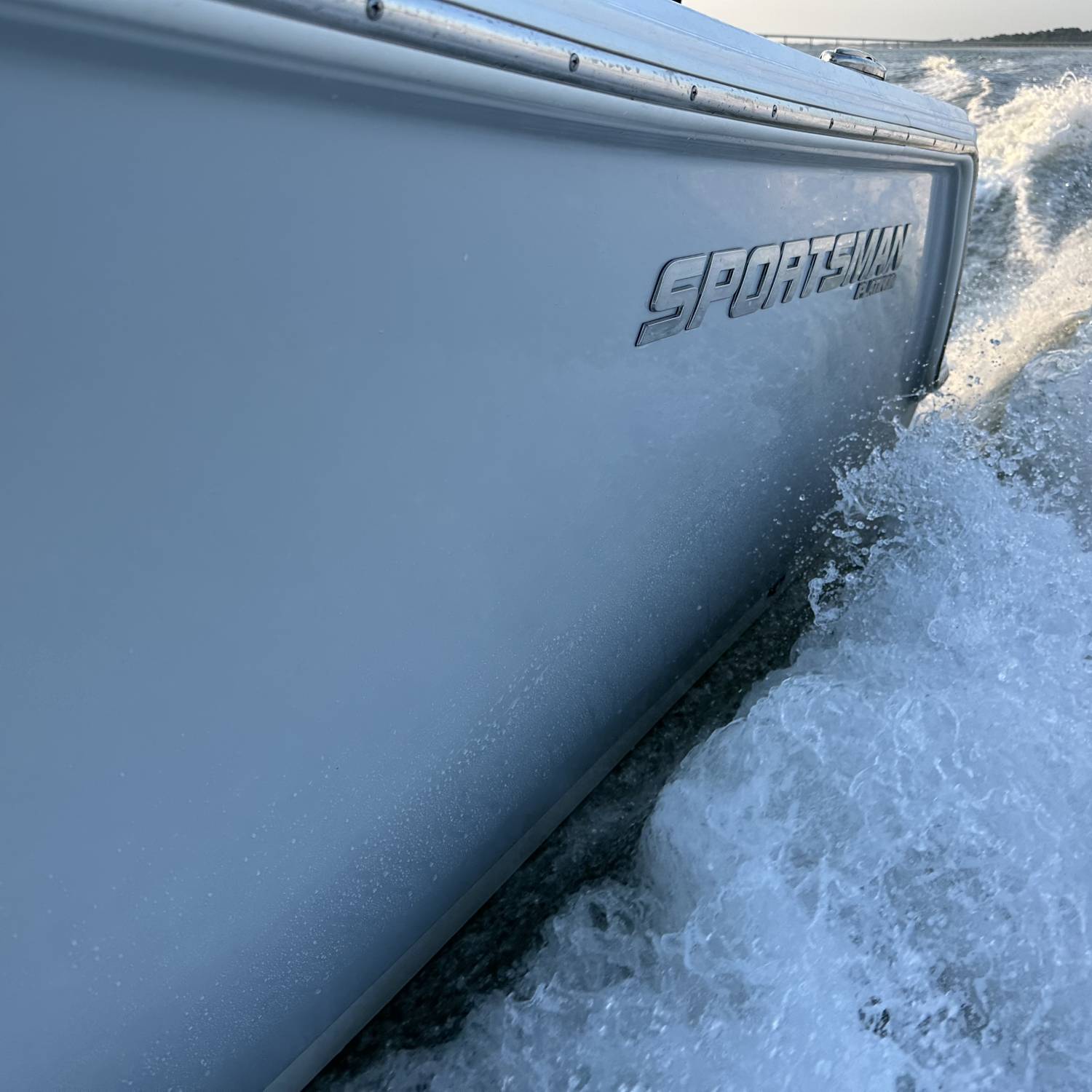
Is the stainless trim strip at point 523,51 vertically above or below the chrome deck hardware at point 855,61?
below

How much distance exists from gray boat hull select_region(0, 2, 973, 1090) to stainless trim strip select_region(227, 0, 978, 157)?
0.04 feet

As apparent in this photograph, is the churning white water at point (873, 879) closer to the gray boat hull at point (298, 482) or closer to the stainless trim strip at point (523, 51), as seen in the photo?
the gray boat hull at point (298, 482)

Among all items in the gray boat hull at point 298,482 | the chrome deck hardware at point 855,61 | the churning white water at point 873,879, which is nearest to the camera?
the gray boat hull at point 298,482

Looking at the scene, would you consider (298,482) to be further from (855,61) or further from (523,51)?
(855,61)

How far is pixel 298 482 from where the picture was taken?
0.76m

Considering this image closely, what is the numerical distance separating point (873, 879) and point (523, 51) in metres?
1.22

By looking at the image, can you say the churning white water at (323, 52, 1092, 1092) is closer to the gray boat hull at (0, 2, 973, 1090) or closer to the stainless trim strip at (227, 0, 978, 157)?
the gray boat hull at (0, 2, 973, 1090)

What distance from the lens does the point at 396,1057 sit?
48.8 inches

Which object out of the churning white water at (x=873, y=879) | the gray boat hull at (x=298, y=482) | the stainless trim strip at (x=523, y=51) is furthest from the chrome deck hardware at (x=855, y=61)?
the churning white water at (x=873, y=879)

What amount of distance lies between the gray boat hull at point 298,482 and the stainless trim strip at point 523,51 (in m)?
0.01

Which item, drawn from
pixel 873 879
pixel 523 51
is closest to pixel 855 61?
pixel 523 51

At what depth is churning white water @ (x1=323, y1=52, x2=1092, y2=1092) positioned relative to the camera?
48.1 inches

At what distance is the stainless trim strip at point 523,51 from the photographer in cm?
63

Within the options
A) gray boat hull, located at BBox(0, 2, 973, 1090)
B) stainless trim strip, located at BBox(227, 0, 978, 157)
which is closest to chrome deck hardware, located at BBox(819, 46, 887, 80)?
gray boat hull, located at BBox(0, 2, 973, 1090)
